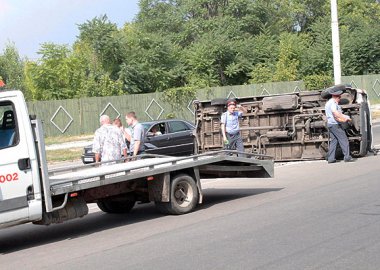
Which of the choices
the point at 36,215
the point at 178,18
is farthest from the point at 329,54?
the point at 36,215

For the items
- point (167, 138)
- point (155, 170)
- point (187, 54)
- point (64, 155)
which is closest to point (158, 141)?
point (167, 138)

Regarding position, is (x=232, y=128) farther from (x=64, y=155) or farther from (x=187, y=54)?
(x=187, y=54)

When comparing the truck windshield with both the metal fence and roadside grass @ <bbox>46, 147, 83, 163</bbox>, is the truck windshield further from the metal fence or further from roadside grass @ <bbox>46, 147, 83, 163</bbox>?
the metal fence

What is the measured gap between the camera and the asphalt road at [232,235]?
6656mm

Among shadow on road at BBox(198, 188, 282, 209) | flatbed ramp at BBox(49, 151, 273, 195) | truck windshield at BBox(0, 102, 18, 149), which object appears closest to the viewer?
truck windshield at BBox(0, 102, 18, 149)

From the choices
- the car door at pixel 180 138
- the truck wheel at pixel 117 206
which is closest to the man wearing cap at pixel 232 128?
the car door at pixel 180 138

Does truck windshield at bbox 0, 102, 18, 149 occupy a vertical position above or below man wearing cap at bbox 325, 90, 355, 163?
above

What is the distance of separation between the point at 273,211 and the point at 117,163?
283 cm

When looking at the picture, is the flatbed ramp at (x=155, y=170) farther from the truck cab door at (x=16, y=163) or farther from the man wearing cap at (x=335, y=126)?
the man wearing cap at (x=335, y=126)

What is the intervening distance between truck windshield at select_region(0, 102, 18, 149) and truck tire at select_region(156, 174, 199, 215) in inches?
106

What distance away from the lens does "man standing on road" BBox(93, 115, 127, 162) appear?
1077 cm

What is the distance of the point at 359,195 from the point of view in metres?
10.1

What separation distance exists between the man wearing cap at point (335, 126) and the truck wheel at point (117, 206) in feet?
19.8

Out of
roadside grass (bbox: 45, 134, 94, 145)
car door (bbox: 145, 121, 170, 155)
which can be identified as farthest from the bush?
car door (bbox: 145, 121, 170, 155)
